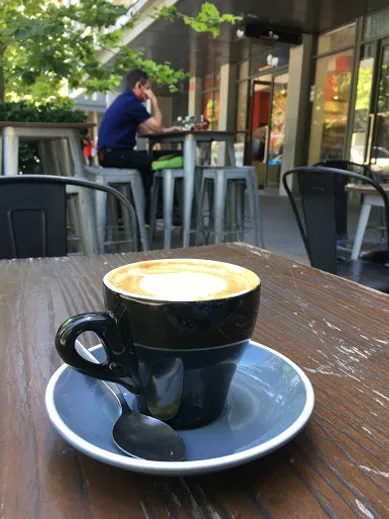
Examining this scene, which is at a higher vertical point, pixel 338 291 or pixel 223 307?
pixel 223 307

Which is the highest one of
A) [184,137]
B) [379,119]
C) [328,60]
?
[328,60]

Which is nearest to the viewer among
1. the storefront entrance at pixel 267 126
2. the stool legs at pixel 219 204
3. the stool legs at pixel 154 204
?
the stool legs at pixel 219 204

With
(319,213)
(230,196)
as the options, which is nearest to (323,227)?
(319,213)

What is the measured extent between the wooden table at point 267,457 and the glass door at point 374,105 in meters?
7.83

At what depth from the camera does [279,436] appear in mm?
373

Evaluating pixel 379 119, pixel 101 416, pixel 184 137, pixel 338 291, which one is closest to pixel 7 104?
pixel 184 137

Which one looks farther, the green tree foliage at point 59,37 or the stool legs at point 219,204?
the stool legs at point 219,204

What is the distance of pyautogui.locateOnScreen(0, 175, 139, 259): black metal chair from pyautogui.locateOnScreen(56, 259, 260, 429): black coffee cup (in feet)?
3.73

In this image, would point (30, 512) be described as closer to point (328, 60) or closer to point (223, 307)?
point (223, 307)

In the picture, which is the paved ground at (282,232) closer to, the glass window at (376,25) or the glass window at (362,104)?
the glass window at (362,104)

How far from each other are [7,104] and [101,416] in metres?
3.76

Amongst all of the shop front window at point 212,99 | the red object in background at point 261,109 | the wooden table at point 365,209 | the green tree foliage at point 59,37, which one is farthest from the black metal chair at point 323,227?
the shop front window at point 212,99

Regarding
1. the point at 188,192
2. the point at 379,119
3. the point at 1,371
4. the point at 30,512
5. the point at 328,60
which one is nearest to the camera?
the point at 30,512

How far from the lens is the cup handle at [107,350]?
400mm
